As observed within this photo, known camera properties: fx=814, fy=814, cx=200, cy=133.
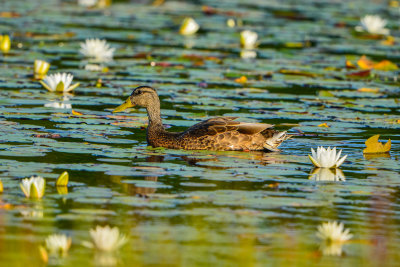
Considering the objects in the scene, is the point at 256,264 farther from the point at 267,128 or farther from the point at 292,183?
the point at 267,128

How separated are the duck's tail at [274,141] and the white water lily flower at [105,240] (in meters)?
4.44

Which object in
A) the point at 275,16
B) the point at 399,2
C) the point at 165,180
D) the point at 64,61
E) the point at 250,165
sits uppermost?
the point at 399,2

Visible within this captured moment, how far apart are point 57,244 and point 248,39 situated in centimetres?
1268

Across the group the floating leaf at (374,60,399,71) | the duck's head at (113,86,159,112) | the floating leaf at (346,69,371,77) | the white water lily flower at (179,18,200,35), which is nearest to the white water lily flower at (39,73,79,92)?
the duck's head at (113,86,159,112)

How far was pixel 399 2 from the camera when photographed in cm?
2820

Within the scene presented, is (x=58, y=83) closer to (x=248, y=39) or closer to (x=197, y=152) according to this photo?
(x=197, y=152)

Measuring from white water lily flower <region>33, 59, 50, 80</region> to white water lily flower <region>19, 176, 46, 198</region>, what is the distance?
7.11 metres

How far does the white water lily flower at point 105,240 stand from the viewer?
576 cm

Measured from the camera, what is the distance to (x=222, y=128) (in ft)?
33.3

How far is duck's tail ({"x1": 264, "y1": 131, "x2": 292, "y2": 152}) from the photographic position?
10.1 m

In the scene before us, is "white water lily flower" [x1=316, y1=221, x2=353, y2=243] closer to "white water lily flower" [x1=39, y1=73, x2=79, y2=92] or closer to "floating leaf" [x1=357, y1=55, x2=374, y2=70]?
"white water lily flower" [x1=39, y1=73, x2=79, y2=92]

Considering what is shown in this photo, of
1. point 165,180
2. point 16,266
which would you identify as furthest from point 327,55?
point 16,266

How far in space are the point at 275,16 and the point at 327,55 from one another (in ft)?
21.0

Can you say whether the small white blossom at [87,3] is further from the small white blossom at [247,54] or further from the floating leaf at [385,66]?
the floating leaf at [385,66]
